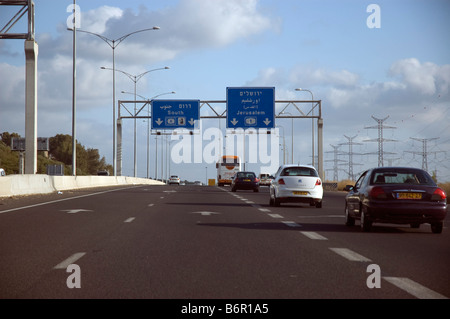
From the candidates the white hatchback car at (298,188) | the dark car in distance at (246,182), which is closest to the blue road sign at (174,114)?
the dark car in distance at (246,182)

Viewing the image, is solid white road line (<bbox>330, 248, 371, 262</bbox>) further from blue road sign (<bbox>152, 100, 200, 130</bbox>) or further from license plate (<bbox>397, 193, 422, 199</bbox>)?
blue road sign (<bbox>152, 100, 200, 130</bbox>)

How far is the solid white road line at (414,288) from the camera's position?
24.4ft

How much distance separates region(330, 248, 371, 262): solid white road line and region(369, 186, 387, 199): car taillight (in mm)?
3375

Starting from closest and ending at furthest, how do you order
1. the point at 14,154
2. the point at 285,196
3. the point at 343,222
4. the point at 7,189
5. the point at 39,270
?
the point at 39,270, the point at 343,222, the point at 285,196, the point at 7,189, the point at 14,154

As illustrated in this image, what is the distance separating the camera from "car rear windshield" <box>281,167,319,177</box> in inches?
1029

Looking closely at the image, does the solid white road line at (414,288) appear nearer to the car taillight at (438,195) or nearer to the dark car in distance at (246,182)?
the car taillight at (438,195)

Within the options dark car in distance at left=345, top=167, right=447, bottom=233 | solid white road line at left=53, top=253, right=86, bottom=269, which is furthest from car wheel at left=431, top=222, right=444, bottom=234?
solid white road line at left=53, top=253, right=86, bottom=269

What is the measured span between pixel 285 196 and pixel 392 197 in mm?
10644

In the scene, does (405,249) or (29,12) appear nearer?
(405,249)

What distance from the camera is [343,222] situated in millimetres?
18656

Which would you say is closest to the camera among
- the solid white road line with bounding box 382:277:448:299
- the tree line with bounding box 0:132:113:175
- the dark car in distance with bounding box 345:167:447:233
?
the solid white road line with bounding box 382:277:448:299

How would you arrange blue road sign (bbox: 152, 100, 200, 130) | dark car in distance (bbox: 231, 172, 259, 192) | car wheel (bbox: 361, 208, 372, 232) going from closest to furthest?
car wheel (bbox: 361, 208, 372, 232) → dark car in distance (bbox: 231, 172, 259, 192) → blue road sign (bbox: 152, 100, 200, 130)
